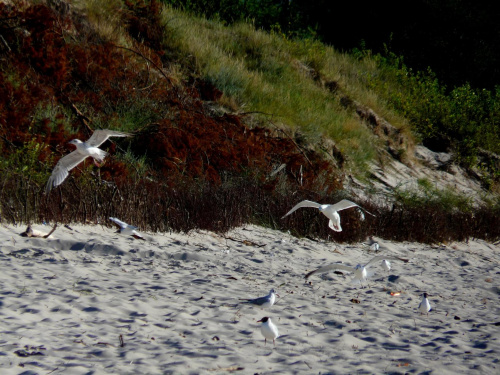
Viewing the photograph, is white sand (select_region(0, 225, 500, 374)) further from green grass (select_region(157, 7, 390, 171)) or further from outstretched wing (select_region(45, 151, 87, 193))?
green grass (select_region(157, 7, 390, 171))

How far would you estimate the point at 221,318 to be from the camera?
4609mm

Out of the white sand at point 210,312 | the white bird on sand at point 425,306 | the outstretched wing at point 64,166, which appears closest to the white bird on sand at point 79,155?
the outstretched wing at point 64,166

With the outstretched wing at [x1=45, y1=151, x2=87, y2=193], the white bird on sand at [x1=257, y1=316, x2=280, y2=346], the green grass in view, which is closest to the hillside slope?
the green grass

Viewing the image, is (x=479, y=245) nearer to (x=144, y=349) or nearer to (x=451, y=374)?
(x=451, y=374)

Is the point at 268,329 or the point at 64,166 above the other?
the point at 268,329

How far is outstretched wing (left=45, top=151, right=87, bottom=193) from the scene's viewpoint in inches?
234

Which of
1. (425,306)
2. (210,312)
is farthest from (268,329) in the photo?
(425,306)

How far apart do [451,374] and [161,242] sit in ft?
11.9

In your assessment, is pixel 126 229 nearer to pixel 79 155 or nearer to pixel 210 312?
pixel 79 155

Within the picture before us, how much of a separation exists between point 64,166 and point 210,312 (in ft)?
7.59

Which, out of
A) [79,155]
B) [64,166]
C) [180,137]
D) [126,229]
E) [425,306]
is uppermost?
[79,155]

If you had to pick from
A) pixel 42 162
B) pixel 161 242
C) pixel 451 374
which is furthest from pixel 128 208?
pixel 451 374

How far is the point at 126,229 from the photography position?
639 cm

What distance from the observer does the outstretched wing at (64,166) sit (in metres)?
5.95
